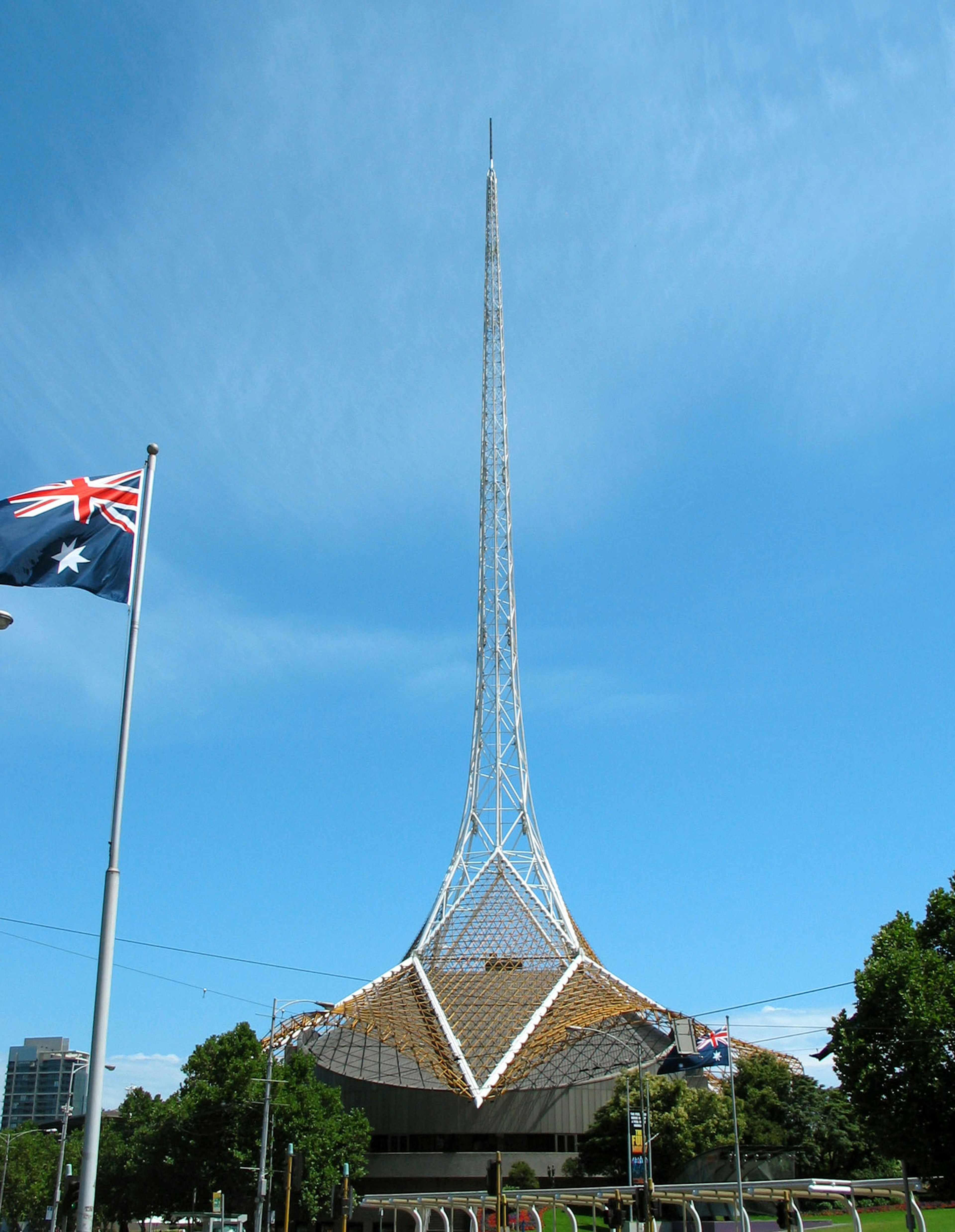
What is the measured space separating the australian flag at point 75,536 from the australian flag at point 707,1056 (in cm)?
3474

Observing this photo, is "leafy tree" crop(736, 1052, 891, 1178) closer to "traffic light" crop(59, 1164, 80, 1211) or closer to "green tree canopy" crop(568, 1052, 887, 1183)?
"green tree canopy" crop(568, 1052, 887, 1183)

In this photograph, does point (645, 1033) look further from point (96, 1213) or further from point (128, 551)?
point (128, 551)

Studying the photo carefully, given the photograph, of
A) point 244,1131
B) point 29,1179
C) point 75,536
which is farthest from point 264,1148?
point 29,1179

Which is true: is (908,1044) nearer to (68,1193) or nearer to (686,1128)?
(686,1128)

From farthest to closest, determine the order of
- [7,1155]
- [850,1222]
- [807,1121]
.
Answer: [7,1155], [807,1121], [850,1222]

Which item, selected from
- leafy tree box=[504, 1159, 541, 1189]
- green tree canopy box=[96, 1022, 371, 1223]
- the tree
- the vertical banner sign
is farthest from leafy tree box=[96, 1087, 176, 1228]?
the tree

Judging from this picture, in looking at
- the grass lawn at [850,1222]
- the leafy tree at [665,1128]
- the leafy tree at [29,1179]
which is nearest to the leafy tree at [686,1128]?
the leafy tree at [665,1128]

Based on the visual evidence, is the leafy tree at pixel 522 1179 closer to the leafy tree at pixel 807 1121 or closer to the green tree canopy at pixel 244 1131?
the green tree canopy at pixel 244 1131

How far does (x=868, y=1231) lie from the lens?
40000 millimetres

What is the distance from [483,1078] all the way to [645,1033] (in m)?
13.3

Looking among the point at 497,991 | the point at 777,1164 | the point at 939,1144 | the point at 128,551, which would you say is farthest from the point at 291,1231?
the point at 128,551

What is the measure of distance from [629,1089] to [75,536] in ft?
162

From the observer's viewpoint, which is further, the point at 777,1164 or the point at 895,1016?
the point at 777,1164

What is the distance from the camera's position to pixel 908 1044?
113ft
